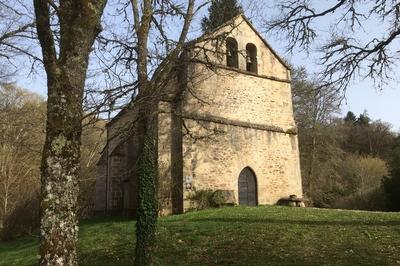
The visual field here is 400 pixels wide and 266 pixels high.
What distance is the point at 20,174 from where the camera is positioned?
82.7 ft

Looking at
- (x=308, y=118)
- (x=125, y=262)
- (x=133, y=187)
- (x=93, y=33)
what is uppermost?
(x=308, y=118)

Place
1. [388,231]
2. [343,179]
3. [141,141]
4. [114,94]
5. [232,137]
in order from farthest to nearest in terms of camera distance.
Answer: [343,179] < [232,137] < [388,231] < [141,141] < [114,94]

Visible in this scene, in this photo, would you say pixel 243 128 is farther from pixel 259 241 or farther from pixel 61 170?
pixel 61 170

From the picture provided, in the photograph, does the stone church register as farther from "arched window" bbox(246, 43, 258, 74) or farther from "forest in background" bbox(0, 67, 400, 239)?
"forest in background" bbox(0, 67, 400, 239)

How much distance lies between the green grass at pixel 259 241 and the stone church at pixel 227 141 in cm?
361

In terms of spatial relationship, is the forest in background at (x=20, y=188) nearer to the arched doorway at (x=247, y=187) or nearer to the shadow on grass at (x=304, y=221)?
the arched doorway at (x=247, y=187)

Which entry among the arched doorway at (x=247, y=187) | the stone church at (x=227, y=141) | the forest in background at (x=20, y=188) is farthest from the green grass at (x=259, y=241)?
the forest in background at (x=20, y=188)

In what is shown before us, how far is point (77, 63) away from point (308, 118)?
2989cm

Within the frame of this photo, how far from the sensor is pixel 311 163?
31656 mm

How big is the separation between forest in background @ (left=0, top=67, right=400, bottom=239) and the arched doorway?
535cm

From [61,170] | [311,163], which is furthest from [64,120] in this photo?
[311,163]

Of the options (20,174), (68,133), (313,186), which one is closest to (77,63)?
(68,133)

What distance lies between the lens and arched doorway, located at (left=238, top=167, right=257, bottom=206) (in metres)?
20.0

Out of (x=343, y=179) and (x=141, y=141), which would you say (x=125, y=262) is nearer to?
(x=141, y=141)
